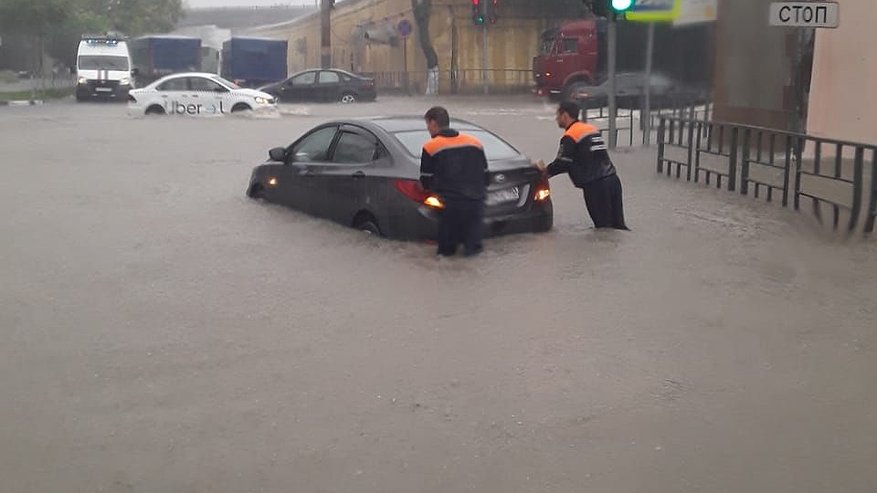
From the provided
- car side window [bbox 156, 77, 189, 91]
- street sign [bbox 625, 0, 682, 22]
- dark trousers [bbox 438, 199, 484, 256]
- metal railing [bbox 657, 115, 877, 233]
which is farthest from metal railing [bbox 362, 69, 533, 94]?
dark trousers [bbox 438, 199, 484, 256]

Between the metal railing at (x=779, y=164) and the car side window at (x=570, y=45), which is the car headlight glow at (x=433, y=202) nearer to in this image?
the metal railing at (x=779, y=164)

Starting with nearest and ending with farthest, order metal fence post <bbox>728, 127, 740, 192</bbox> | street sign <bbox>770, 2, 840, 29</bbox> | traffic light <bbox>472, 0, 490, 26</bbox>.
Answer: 1. metal fence post <bbox>728, 127, 740, 192</bbox>
2. street sign <bbox>770, 2, 840, 29</bbox>
3. traffic light <bbox>472, 0, 490, 26</bbox>

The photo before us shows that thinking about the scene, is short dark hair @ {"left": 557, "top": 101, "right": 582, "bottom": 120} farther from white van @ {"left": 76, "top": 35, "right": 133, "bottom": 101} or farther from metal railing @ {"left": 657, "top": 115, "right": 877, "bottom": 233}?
white van @ {"left": 76, "top": 35, "right": 133, "bottom": 101}

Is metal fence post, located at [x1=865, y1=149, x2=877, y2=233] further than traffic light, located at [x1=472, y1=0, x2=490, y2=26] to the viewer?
No

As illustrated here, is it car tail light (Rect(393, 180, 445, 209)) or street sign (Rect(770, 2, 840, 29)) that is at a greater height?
street sign (Rect(770, 2, 840, 29))

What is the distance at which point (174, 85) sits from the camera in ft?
91.2

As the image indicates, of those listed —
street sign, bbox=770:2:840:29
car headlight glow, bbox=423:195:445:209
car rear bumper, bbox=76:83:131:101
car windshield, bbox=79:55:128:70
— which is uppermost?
street sign, bbox=770:2:840:29

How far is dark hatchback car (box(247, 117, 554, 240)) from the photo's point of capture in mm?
9102

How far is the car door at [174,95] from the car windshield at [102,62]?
10.7 meters

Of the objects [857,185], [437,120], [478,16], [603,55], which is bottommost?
[857,185]

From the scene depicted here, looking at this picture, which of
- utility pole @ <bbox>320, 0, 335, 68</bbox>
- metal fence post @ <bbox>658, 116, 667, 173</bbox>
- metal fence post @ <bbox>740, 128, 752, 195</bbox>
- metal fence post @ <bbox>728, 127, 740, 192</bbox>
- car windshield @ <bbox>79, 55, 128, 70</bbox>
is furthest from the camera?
utility pole @ <bbox>320, 0, 335, 68</bbox>

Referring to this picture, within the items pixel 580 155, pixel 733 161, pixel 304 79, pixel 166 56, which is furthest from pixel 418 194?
pixel 166 56

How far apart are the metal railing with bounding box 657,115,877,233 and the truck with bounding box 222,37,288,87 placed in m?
29.6

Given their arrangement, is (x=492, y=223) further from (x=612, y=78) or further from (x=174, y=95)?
(x=174, y=95)
